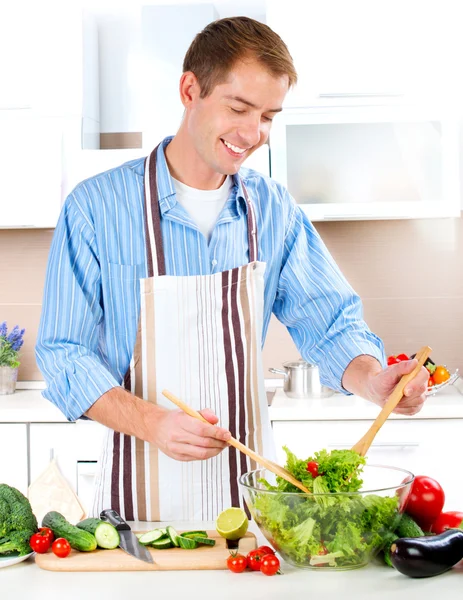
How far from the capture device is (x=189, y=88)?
1.75 meters

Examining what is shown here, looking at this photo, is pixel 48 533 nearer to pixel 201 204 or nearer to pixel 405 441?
pixel 201 204

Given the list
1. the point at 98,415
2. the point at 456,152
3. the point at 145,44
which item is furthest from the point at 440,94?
the point at 98,415

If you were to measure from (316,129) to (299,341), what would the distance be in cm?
131

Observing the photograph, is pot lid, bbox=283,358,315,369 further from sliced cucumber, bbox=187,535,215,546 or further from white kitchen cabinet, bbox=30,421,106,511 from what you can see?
sliced cucumber, bbox=187,535,215,546

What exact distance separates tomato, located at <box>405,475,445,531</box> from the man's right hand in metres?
0.32

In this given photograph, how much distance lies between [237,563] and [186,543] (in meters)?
0.11

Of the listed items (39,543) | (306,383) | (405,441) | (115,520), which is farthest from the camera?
(306,383)

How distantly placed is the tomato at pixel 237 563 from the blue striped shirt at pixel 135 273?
439mm

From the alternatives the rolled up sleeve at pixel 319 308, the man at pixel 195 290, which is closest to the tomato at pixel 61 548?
the man at pixel 195 290

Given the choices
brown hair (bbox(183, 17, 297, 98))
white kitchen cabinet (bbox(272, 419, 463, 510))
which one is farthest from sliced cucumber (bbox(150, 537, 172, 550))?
white kitchen cabinet (bbox(272, 419, 463, 510))

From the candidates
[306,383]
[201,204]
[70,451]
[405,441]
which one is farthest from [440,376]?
[201,204]

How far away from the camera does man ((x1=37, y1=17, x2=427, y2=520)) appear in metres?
1.67

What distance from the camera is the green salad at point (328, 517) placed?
1.19 metres

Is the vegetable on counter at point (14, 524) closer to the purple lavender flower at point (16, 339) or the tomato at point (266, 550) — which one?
the tomato at point (266, 550)
